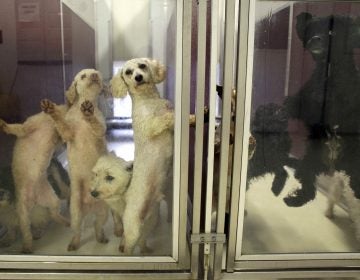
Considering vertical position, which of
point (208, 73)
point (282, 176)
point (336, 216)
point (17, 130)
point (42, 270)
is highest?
point (208, 73)

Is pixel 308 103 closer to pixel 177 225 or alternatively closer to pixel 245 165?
pixel 245 165

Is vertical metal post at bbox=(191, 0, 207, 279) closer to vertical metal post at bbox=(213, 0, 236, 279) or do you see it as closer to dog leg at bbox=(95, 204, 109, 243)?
vertical metal post at bbox=(213, 0, 236, 279)

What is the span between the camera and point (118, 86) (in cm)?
90

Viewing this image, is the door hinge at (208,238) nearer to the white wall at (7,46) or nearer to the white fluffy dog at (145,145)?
the white fluffy dog at (145,145)

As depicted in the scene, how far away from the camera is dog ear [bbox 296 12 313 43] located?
920 mm

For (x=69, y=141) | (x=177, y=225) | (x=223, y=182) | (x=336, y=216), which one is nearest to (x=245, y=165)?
(x=223, y=182)

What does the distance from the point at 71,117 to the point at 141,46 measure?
24cm

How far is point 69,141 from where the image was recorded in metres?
0.94

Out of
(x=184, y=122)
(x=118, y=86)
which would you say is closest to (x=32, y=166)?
(x=118, y=86)

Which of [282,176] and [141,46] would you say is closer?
[141,46]

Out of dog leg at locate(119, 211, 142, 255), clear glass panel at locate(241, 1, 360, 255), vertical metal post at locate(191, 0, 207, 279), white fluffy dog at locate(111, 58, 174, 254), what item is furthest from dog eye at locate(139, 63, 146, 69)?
dog leg at locate(119, 211, 142, 255)

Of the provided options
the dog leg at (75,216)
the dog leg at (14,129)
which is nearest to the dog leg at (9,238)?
the dog leg at (75,216)

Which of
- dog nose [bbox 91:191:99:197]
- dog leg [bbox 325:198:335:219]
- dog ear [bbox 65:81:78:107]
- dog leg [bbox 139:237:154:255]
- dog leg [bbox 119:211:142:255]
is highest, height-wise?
dog ear [bbox 65:81:78:107]

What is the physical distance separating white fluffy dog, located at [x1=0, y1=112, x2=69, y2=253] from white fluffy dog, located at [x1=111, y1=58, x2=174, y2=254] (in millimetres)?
170
